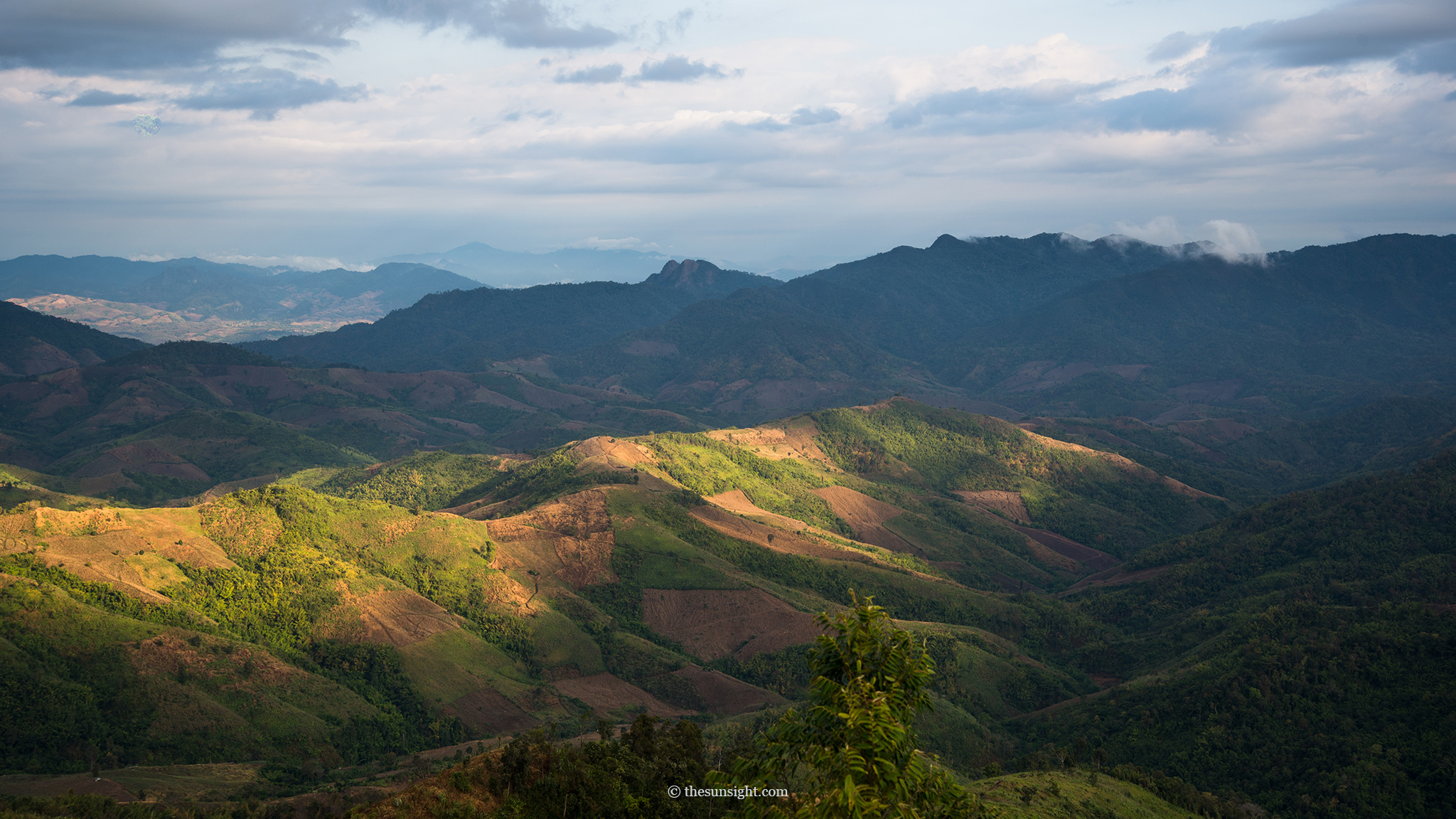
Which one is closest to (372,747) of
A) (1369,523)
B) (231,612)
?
(231,612)

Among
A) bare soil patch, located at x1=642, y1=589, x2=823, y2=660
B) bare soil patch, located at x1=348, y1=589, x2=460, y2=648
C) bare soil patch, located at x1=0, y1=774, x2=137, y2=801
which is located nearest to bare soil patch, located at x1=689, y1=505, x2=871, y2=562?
bare soil patch, located at x1=642, y1=589, x2=823, y2=660

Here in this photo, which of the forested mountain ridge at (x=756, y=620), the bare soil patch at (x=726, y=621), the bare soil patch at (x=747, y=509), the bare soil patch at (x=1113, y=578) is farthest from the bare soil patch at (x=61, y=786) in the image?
the bare soil patch at (x=1113, y=578)

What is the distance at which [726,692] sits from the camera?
367 feet

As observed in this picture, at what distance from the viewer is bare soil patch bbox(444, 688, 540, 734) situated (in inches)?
3989

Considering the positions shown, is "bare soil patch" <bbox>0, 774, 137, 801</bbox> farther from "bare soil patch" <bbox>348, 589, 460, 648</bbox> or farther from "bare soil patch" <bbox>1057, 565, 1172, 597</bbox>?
"bare soil patch" <bbox>1057, 565, 1172, 597</bbox>

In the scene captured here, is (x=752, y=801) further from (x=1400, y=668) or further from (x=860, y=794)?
(x=1400, y=668)

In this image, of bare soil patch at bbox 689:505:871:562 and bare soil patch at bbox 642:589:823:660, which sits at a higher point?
bare soil patch at bbox 689:505:871:562

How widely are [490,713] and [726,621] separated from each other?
37607 mm

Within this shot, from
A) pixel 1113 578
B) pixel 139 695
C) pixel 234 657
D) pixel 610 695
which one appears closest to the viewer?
pixel 139 695

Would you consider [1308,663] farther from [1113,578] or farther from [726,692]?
[1113,578]

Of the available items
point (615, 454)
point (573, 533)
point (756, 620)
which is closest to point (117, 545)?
point (573, 533)

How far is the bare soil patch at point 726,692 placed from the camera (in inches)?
4286

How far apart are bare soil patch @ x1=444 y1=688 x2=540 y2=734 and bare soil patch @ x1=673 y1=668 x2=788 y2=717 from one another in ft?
69.6

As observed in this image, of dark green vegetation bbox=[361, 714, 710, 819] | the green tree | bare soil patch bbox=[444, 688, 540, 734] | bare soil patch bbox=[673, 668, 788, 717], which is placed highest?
the green tree
